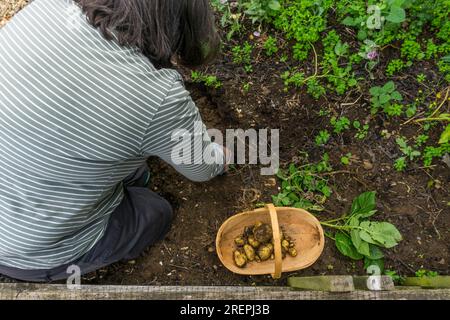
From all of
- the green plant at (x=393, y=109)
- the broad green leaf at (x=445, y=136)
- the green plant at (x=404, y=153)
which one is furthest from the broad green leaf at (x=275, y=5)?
the broad green leaf at (x=445, y=136)

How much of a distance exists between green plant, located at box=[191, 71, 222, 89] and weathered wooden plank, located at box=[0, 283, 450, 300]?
1.10 meters

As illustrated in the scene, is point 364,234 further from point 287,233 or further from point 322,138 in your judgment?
point 322,138

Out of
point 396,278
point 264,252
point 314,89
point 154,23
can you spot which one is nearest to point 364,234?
point 396,278

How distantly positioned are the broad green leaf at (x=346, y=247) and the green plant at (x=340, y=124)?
522 mm

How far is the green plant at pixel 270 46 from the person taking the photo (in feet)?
6.61

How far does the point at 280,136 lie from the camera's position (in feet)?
6.23

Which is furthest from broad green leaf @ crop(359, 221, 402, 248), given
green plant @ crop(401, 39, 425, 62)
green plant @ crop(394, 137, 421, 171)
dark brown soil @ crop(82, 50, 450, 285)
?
green plant @ crop(401, 39, 425, 62)

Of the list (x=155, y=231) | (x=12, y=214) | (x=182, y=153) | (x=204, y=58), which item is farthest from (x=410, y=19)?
(x=12, y=214)

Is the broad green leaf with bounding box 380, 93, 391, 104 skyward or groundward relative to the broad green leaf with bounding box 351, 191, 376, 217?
skyward

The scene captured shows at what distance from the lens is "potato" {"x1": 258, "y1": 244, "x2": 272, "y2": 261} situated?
1.58m

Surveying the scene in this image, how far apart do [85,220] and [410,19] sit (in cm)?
185

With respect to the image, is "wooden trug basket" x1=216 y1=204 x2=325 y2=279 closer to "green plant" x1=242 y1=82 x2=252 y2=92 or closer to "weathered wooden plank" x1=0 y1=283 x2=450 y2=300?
"weathered wooden plank" x1=0 y1=283 x2=450 y2=300

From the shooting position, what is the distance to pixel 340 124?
1875mm

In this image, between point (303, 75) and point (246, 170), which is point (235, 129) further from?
point (303, 75)
